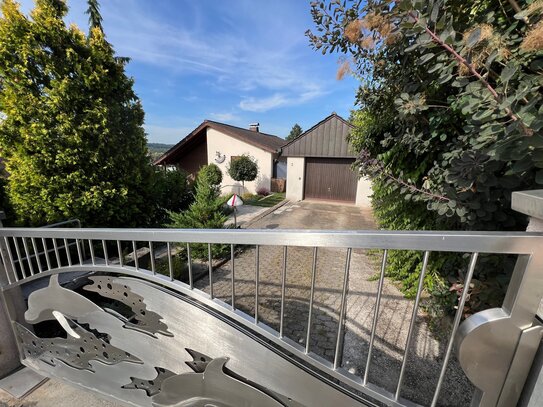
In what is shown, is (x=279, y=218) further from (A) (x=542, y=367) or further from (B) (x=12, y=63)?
(A) (x=542, y=367)

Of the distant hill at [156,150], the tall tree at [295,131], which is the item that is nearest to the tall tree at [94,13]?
the distant hill at [156,150]

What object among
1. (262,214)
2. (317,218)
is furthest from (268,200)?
(317,218)

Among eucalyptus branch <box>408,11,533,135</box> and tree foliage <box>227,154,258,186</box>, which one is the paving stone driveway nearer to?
eucalyptus branch <box>408,11,533,135</box>

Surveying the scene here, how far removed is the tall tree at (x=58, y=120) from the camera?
11.4ft

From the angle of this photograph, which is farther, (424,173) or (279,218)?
(279,218)

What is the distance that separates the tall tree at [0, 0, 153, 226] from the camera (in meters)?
3.46

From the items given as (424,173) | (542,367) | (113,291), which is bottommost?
(113,291)

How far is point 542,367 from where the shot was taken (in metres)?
0.70

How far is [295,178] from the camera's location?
11312 mm

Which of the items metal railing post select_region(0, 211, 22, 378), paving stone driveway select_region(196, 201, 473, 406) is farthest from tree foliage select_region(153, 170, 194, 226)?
metal railing post select_region(0, 211, 22, 378)

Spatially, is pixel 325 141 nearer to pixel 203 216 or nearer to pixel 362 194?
pixel 362 194

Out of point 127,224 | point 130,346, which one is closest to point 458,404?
point 130,346

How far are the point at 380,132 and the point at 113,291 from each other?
3031 mm

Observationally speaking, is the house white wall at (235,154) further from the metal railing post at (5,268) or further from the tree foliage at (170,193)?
the metal railing post at (5,268)
